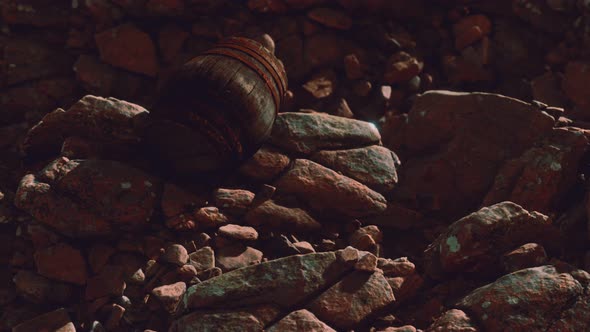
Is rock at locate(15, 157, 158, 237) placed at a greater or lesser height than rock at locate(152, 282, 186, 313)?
greater

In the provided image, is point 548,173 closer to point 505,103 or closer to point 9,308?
point 505,103

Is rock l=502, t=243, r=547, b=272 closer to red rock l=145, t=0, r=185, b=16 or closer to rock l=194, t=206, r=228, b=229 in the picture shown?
rock l=194, t=206, r=228, b=229

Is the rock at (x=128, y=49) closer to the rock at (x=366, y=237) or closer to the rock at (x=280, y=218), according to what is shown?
the rock at (x=280, y=218)

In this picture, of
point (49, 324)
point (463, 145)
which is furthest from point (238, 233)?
point (463, 145)

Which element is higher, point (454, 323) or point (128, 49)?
point (128, 49)

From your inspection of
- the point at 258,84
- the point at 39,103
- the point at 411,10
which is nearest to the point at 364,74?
the point at 411,10

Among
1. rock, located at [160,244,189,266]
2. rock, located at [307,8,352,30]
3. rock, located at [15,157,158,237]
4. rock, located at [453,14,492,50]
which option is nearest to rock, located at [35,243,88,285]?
rock, located at [15,157,158,237]

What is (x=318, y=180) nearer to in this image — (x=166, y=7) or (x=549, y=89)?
(x=166, y=7)
